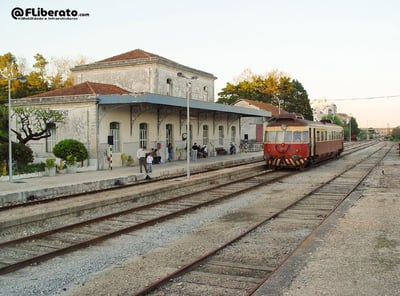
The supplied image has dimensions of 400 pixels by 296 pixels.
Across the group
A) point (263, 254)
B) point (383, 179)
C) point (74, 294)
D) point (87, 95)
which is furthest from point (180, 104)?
point (74, 294)

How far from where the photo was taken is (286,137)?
23438 mm

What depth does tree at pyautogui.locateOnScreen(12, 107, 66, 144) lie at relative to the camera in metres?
23.5

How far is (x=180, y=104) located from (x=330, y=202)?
1534 centimetres

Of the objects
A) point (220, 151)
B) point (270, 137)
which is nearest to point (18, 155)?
point (270, 137)

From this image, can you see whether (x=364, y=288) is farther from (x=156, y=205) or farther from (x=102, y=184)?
(x=102, y=184)

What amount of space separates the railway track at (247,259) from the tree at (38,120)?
647 inches

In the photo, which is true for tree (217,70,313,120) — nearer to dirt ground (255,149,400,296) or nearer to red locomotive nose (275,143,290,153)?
red locomotive nose (275,143,290,153)

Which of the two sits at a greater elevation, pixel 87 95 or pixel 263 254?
pixel 87 95

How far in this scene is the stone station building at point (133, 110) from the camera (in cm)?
2419

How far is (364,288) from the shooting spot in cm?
600

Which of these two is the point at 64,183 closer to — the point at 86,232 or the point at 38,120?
the point at 38,120

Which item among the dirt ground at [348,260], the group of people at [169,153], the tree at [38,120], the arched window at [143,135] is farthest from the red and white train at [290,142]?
the tree at [38,120]

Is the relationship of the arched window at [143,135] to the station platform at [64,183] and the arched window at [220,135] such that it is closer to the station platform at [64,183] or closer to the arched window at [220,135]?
the station platform at [64,183]

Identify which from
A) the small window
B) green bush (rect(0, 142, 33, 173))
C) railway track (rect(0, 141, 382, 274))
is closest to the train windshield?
railway track (rect(0, 141, 382, 274))
